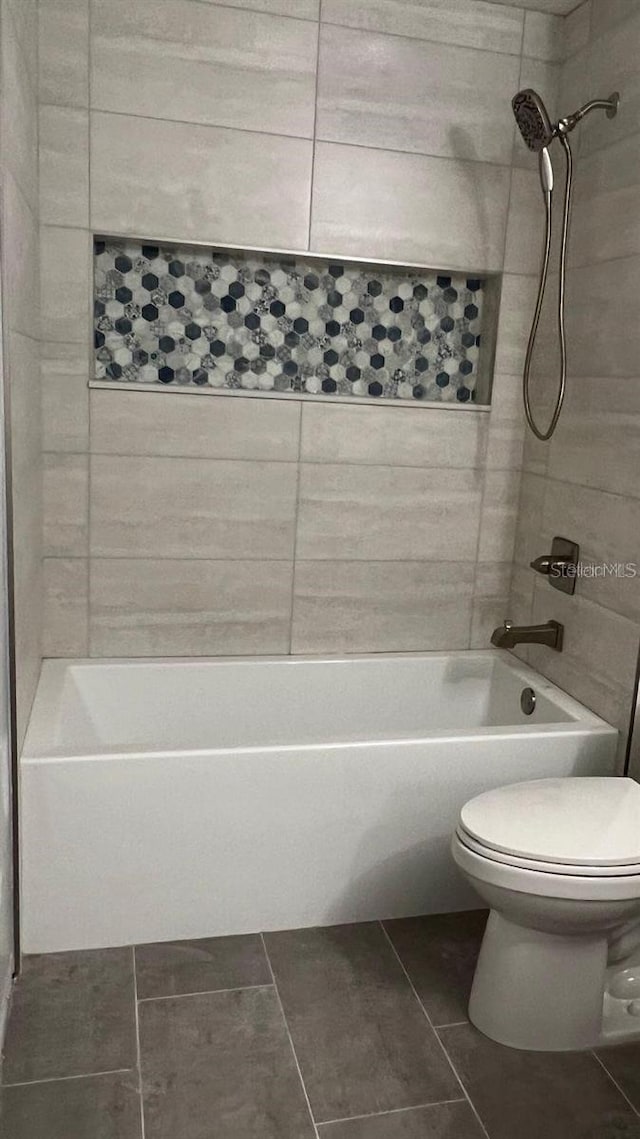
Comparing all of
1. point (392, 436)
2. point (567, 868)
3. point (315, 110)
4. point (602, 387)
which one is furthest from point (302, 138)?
A: point (567, 868)

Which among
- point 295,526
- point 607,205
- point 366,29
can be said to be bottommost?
point 295,526

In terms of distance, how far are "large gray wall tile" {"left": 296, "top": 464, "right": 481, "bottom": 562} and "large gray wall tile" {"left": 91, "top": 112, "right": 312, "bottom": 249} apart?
69 cm

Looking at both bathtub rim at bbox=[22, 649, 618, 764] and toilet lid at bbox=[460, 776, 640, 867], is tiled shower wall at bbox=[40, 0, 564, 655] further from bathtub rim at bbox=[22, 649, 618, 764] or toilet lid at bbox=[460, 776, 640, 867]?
toilet lid at bbox=[460, 776, 640, 867]

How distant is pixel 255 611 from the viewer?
8.99 feet

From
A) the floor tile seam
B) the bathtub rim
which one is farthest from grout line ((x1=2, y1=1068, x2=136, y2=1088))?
the bathtub rim

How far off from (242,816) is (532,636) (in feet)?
3.26

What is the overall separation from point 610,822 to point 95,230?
1932mm

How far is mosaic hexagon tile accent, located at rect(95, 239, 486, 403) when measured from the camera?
8.36 feet

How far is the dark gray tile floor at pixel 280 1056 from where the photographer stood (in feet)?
5.47

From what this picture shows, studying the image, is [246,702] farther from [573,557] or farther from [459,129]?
[459,129]

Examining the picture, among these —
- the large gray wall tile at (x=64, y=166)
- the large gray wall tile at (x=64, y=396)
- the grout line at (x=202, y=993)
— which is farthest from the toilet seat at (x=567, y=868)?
the large gray wall tile at (x=64, y=166)

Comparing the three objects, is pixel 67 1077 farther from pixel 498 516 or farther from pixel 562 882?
pixel 498 516

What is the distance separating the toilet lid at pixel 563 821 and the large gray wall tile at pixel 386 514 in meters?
0.94

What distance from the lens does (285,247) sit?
2.52 m
